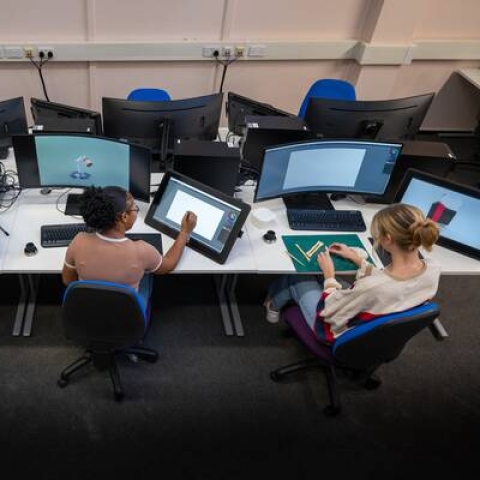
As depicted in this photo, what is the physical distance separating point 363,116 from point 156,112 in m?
1.12

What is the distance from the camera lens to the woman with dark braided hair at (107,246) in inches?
66.4

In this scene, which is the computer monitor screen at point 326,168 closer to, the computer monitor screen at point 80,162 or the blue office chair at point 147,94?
the computer monitor screen at point 80,162

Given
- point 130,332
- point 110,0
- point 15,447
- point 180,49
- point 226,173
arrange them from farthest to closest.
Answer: point 180,49
point 110,0
point 226,173
point 15,447
point 130,332

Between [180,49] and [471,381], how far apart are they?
3.05 m

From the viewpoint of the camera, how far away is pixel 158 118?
240 centimetres

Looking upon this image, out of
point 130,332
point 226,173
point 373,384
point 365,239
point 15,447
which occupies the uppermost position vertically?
point 226,173

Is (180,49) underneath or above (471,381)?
above

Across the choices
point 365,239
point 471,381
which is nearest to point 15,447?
point 365,239

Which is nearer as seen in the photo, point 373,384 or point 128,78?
point 373,384

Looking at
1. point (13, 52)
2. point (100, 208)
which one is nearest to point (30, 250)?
point (100, 208)

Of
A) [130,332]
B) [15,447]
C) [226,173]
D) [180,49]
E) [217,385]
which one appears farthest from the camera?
[180,49]

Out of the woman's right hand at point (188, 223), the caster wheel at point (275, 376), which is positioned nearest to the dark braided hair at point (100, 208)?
the woman's right hand at point (188, 223)

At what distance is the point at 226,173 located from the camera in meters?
2.25

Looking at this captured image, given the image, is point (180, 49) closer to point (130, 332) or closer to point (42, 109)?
point (42, 109)
